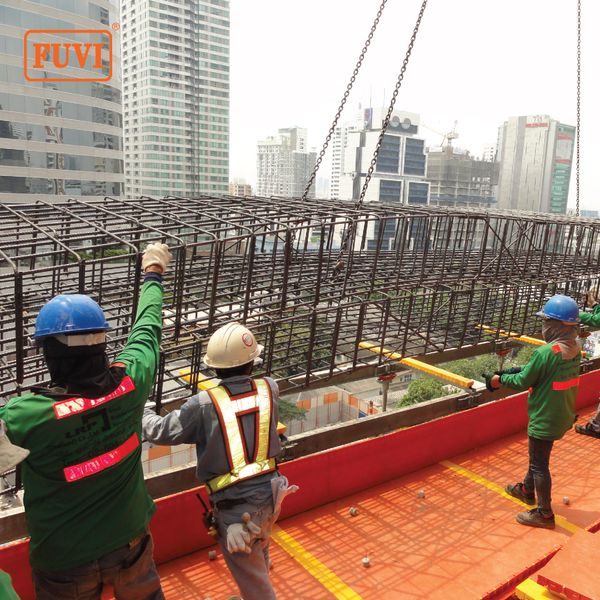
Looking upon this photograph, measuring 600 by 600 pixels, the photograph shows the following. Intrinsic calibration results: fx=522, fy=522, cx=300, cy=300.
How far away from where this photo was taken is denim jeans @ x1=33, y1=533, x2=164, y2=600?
2.26 metres

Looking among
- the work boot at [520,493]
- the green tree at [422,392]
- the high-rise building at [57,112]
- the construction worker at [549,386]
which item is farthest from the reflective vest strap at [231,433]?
the high-rise building at [57,112]

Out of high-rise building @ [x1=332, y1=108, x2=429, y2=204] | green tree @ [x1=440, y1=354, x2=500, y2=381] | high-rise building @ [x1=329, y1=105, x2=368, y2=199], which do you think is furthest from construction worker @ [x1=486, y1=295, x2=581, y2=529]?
high-rise building @ [x1=329, y1=105, x2=368, y2=199]

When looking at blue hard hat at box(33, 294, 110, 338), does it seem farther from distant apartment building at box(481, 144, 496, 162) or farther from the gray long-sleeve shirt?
distant apartment building at box(481, 144, 496, 162)

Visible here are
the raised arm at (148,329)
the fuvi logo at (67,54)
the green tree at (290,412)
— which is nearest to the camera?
the raised arm at (148,329)

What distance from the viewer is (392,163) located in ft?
436

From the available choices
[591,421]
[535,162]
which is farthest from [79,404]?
[535,162]

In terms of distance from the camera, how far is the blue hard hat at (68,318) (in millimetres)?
2162

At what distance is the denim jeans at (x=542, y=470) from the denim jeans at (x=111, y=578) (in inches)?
137

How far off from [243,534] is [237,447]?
0.44 m

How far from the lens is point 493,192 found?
148 m

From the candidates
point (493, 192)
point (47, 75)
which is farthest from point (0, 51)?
point (493, 192)

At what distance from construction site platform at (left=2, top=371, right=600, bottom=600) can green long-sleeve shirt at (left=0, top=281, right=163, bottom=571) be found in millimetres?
1382

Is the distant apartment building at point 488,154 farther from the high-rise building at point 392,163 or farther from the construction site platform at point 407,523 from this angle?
the construction site platform at point 407,523

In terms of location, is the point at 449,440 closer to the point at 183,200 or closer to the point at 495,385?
the point at 495,385
